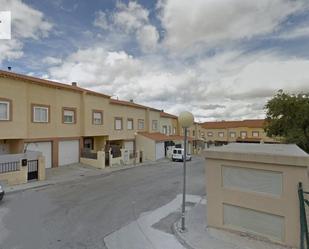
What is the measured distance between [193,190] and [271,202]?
25.4ft

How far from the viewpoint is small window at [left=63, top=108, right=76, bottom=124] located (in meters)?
23.9

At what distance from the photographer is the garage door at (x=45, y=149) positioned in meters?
21.1

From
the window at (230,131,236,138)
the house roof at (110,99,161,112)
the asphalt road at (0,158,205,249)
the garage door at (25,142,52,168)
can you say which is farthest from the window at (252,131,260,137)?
the garage door at (25,142,52,168)

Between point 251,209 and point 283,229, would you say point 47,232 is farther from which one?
point 283,229

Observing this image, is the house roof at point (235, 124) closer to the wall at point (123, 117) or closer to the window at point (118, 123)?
the wall at point (123, 117)

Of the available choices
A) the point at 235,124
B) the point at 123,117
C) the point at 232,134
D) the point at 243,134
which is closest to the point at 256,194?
the point at 123,117

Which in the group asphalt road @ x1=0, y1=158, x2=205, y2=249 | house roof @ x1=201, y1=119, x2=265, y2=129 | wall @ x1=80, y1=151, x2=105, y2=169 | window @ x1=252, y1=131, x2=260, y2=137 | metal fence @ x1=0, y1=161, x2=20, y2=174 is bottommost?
asphalt road @ x1=0, y1=158, x2=205, y2=249

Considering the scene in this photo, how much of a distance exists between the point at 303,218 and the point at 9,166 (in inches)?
600

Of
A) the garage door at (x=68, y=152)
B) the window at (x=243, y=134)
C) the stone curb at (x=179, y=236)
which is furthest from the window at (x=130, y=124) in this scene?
the window at (x=243, y=134)

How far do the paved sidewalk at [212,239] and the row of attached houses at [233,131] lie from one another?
197 ft

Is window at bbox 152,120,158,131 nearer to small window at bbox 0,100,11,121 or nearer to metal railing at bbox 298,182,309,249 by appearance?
small window at bbox 0,100,11,121

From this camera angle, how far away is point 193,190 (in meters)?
14.8

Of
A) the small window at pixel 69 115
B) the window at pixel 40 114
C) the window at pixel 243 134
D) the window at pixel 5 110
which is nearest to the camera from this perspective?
the window at pixel 5 110

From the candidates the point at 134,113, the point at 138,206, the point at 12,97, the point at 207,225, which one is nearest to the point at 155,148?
the point at 134,113
